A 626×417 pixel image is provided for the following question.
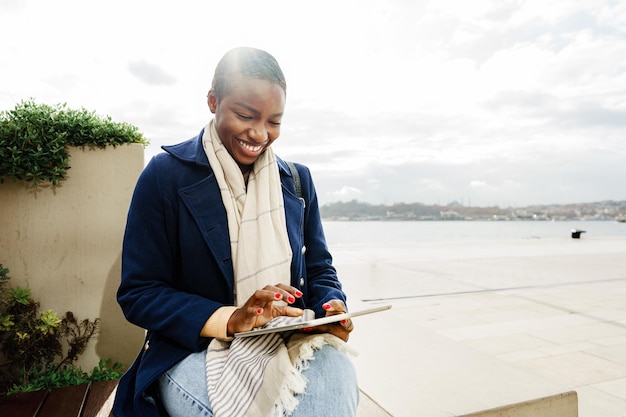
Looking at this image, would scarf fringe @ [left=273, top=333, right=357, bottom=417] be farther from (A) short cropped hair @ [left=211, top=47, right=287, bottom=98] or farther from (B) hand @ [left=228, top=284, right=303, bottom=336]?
(A) short cropped hair @ [left=211, top=47, right=287, bottom=98]

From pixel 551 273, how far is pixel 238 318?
807cm

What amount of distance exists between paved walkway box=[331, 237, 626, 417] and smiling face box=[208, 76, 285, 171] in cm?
125

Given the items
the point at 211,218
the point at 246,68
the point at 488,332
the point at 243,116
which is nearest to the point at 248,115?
the point at 243,116

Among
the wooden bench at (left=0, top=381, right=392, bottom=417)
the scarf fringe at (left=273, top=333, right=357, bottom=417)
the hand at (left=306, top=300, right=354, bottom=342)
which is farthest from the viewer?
the wooden bench at (left=0, top=381, right=392, bottom=417)

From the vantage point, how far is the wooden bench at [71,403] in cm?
199

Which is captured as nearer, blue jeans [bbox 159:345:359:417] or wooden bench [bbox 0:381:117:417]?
blue jeans [bbox 159:345:359:417]

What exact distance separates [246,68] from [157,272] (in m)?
0.69

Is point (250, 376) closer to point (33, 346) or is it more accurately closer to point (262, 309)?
point (262, 309)

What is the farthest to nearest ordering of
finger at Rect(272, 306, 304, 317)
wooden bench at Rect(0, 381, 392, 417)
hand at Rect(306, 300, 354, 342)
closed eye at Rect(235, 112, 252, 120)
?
wooden bench at Rect(0, 381, 392, 417), closed eye at Rect(235, 112, 252, 120), hand at Rect(306, 300, 354, 342), finger at Rect(272, 306, 304, 317)

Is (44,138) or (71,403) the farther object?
(44,138)

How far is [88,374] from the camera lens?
9.24 feet

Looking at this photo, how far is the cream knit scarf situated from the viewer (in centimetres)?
118

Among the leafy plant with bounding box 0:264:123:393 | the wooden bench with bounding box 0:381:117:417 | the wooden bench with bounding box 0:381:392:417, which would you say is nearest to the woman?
the wooden bench with bounding box 0:381:392:417

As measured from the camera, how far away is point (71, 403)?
221 cm
